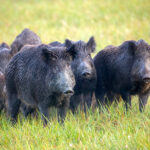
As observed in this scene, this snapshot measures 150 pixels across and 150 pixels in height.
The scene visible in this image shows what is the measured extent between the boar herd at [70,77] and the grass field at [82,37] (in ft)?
1.03

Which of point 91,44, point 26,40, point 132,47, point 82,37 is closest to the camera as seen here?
point 132,47

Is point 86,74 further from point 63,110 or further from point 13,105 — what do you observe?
point 13,105

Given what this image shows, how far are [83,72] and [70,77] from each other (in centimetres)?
74

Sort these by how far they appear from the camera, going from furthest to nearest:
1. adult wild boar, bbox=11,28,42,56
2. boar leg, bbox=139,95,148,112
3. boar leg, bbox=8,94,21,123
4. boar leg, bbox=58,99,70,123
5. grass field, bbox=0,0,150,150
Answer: adult wild boar, bbox=11,28,42,56
boar leg, bbox=8,94,21,123
boar leg, bbox=139,95,148,112
boar leg, bbox=58,99,70,123
grass field, bbox=0,0,150,150

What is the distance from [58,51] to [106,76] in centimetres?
174

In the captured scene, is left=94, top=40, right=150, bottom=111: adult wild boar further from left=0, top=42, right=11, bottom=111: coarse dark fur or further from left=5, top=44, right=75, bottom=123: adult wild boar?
left=0, top=42, right=11, bottom=111: coarse dark fur

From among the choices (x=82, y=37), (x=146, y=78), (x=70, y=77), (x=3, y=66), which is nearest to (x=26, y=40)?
(x=3, y=66)

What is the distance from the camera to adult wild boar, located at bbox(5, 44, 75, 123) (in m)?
5.65

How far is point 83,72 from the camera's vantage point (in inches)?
249

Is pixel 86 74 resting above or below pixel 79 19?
Result: below

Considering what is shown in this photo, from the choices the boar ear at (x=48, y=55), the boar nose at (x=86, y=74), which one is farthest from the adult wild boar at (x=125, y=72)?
the boar ear at (x=48, y=55)

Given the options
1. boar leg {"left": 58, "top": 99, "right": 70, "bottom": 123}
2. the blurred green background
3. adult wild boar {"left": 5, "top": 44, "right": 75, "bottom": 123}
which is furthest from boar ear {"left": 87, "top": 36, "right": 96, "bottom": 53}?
the blurred green background

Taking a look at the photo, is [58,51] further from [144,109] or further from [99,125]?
[144,109]

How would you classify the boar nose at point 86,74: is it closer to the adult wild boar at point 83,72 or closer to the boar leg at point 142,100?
the adult wild boar at point 83,72
